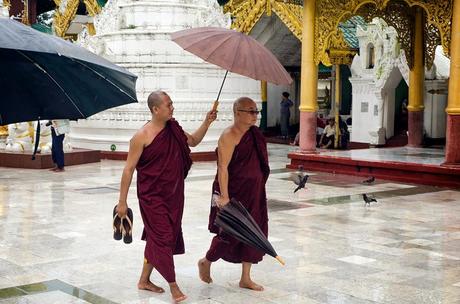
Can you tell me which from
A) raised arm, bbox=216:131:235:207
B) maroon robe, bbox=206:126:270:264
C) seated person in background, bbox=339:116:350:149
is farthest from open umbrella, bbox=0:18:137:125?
seated person in background, bbox=339:116:350:149

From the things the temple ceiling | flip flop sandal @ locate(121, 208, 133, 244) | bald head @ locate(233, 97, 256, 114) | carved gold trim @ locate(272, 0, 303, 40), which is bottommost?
flip flop sandal @ locate(121, 208, 133, 244)

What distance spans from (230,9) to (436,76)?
661 cm

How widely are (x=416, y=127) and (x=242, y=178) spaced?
1259 centimetres

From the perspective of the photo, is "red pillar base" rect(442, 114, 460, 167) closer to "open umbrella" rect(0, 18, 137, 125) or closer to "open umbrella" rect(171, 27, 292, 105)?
"open umbrella" rect(171, 27, 292, 105)

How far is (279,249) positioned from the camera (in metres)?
7.63

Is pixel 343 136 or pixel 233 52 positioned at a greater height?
pixel 233 52

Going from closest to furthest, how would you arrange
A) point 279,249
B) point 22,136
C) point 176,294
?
point 176,294
point 279,249
point 22,136

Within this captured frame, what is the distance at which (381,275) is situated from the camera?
6.59m

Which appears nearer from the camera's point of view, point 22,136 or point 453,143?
point 453,143

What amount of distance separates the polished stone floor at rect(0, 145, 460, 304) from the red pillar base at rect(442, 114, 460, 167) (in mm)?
593

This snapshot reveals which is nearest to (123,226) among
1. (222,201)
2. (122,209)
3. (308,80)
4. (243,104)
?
(122,209)

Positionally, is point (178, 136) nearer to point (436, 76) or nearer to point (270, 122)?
point (436, 76)

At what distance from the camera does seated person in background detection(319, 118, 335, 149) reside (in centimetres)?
2030

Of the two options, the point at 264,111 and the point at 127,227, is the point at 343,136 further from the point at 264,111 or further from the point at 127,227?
the point at 127,227
